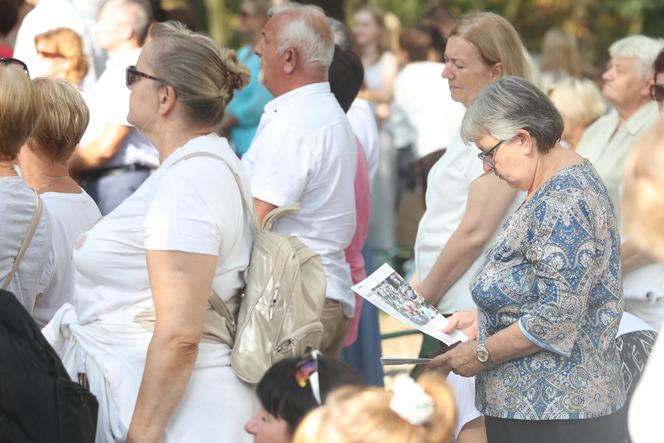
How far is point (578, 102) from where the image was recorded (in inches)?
272

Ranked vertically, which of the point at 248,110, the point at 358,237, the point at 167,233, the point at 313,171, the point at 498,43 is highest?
the point at 498,43

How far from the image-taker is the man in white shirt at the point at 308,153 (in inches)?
181

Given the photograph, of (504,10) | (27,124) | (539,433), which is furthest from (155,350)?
(504,10)

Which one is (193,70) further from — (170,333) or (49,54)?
(49,54)

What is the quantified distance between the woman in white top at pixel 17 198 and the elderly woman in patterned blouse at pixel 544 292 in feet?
4.43

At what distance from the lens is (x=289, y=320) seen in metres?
3.51

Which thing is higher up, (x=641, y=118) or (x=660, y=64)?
(x=660, y=64)

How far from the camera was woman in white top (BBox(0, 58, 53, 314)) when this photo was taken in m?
3.56

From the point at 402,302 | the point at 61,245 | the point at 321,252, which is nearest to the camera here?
the point at 402,302

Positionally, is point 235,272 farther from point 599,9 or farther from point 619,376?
point 599,9

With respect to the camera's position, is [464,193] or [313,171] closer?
[464,193]

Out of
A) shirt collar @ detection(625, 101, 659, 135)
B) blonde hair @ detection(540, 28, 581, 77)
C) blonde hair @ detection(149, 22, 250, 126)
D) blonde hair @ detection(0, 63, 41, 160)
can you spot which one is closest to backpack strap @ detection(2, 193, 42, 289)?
blonde hair @ detection(0, 63, 41, 160)

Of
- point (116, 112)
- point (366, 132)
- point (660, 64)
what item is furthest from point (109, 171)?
point (660, 64)

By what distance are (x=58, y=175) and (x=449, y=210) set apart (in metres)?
1.51
